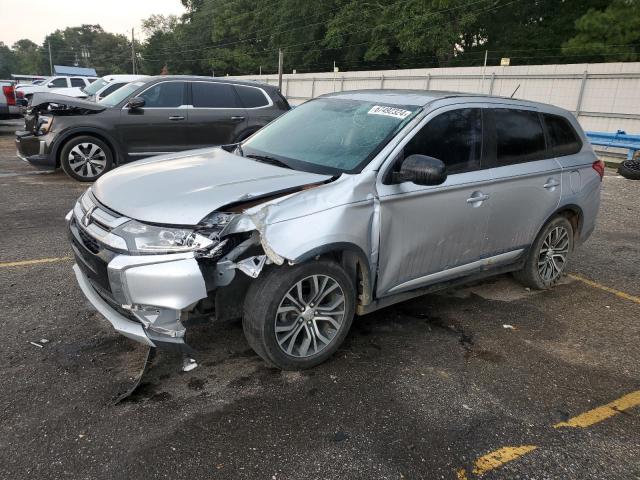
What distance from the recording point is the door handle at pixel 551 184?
452cm

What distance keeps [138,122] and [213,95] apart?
1453 mm

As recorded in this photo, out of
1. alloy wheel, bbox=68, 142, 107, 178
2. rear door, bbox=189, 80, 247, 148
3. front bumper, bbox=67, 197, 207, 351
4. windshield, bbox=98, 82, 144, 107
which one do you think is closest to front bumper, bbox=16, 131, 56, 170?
alloy wheel, bbox=68, 142, 107, 178

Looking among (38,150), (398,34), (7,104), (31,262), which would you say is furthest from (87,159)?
(398,34)

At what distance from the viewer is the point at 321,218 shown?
3.12 meters

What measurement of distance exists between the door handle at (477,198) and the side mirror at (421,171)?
21.1 inches

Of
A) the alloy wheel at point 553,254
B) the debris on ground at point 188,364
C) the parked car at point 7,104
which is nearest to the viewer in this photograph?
the debris on ground at point 188,364

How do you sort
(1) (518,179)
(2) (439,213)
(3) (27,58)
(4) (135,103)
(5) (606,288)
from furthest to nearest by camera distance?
(3) (27,58) < (4) (135,103) < (5) (606,288) < (1) (518,179) < (2) (439,213)

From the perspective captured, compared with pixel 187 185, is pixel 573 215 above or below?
below

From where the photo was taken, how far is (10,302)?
4102 mm

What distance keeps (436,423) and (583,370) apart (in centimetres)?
136

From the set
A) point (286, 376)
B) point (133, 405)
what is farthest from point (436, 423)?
point (133, 405)

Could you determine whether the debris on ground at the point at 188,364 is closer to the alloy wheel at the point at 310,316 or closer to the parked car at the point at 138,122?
the alloy wheel at the point at 310,316

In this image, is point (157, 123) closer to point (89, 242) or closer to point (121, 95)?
point (121, 95)

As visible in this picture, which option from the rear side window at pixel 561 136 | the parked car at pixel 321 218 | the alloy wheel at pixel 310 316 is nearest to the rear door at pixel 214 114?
the parked car at pixel 321 218
